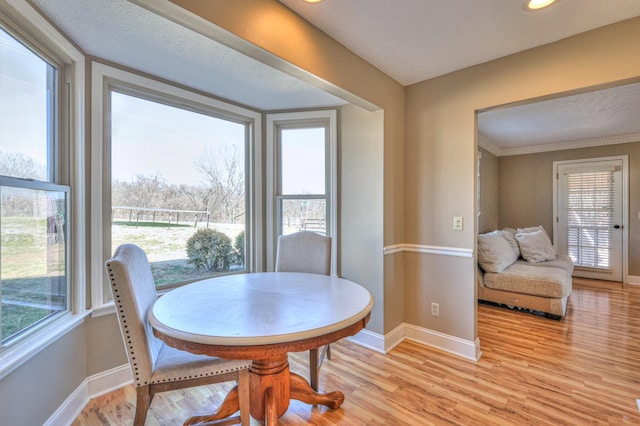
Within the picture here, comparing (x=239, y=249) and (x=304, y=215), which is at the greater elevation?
(x=304, y=215)

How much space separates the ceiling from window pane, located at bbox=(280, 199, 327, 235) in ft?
3.20

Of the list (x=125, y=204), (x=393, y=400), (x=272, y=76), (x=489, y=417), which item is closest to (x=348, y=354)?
(x=393, y=400)

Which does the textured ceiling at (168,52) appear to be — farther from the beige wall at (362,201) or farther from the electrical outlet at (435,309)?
the electrical outlet at (435,309)

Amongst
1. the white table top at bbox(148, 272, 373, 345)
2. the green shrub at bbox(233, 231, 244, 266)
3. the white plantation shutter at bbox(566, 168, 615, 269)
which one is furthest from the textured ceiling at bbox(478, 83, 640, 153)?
the green shrub at bbox(233, 231, 244, 266)

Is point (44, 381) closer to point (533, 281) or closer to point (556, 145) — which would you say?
point (533, 281)

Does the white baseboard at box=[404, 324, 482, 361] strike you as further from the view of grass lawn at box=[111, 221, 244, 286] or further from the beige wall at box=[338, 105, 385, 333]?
the view of grass lawn at box=[111, 221, 244, 286]

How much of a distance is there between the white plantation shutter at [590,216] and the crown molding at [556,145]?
444 mm

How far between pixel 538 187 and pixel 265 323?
585cm

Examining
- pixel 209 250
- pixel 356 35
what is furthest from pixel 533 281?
pixel 209 250

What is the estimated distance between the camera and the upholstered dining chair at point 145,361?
48.0 inches

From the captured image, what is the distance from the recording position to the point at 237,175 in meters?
2.78

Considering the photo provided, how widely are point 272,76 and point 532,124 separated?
3615mm

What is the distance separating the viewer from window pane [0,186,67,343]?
1335 mm

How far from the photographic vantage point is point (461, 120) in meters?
2.32
